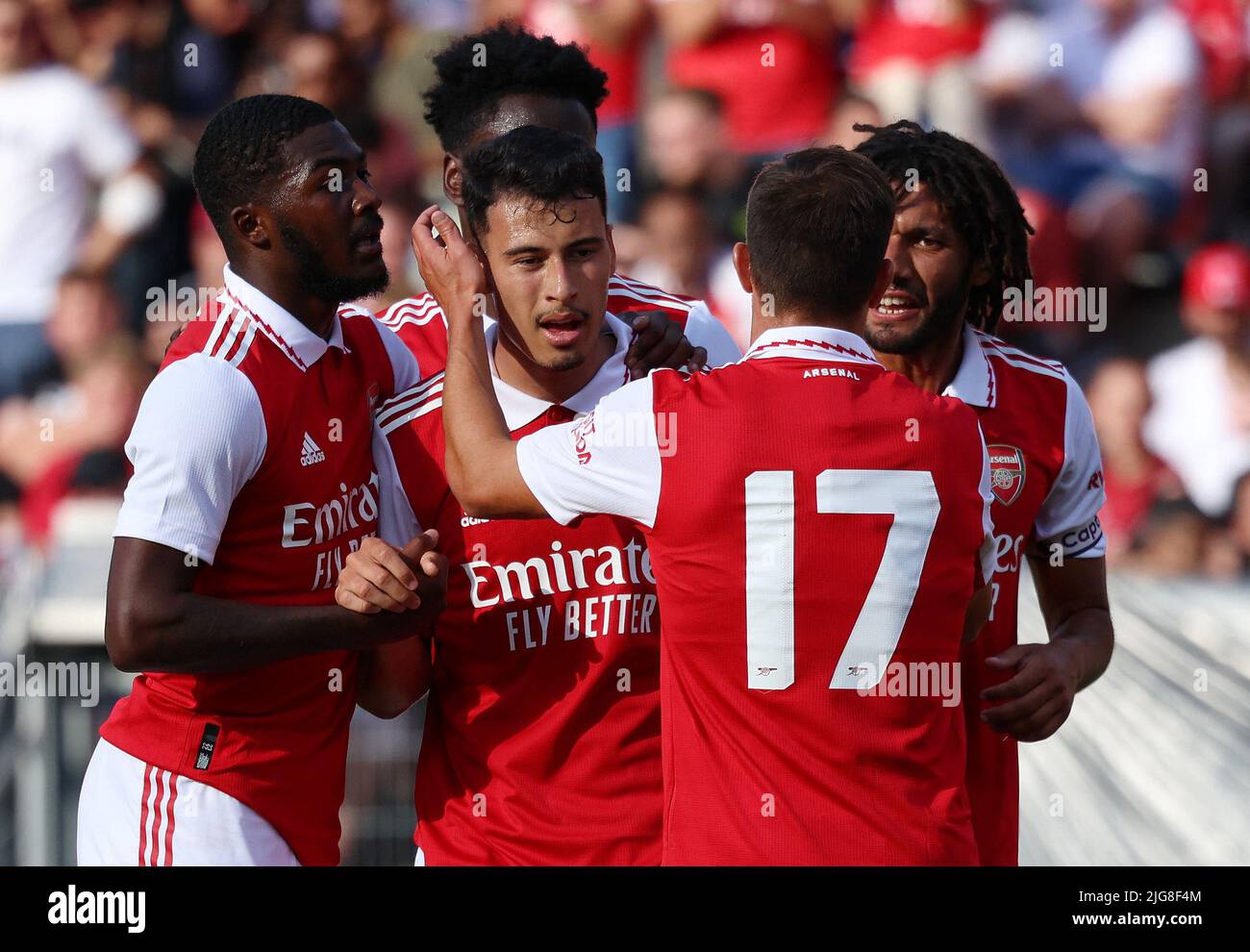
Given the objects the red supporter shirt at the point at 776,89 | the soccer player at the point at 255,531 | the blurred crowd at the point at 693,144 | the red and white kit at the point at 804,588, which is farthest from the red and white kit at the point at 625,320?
the red supporter shirt at the point at 776,89

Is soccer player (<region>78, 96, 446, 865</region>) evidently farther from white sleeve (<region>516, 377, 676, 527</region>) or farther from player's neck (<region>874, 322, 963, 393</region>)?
player's neck (<region>874, 322, 963, 393</region>)

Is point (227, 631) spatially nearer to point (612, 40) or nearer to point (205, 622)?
point (205, 622)

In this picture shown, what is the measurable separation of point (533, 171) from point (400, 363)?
60 centimetres

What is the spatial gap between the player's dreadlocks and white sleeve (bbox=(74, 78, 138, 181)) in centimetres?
428

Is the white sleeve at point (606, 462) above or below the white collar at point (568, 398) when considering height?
below

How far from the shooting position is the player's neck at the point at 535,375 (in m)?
3.06

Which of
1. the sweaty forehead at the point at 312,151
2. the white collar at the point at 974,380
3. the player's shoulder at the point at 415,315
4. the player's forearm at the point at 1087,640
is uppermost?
the sweaty forehead at the point at 312,151

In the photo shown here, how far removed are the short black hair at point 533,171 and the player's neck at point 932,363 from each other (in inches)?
29.7

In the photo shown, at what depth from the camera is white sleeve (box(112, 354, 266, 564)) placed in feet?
8.95

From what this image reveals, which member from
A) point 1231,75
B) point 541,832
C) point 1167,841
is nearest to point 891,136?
point 541,832

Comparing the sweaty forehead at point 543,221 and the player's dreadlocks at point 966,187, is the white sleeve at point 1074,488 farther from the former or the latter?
the sweaty forehead at point 543,221

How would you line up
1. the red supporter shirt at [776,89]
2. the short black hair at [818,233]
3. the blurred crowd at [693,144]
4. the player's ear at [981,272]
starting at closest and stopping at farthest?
the short black hair at [818,233] < the player's ear at [981,272] < the blurred crowd at [693,144] < the red supporter shirt at [776,89]

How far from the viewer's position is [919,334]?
127 inches

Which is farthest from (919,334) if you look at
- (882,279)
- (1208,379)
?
(1208,379)
